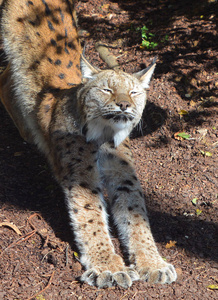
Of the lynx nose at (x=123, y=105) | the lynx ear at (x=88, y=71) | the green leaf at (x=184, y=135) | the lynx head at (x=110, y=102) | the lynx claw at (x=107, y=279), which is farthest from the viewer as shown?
the green leaf at (x=184, y=135)

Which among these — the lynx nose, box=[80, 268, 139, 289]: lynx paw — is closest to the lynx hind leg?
the lynx nose

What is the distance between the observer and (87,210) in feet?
14.3

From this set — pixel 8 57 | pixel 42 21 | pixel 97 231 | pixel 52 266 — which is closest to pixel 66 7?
pixel 42 21

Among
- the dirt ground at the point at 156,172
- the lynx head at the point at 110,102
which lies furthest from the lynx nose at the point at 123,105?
the dirt ground at the point at 156,172

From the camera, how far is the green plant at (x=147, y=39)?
6805 millimetres

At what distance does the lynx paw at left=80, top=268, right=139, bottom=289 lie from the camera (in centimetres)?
368

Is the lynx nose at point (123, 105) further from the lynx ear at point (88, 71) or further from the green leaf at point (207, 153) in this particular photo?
the green leaf at point (207, 153)

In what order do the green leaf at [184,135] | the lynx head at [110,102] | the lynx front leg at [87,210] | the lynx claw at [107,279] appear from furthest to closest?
1. the green leaf at [184,135]
2. the lynx head at [110,102]
3. the lynx front leg at [87,210]
4. the lynx claw at [107,279]

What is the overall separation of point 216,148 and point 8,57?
9.94ft

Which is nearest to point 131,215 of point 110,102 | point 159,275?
point 159,275

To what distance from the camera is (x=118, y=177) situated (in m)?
4.71

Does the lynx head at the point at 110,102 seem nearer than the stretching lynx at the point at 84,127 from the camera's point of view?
No

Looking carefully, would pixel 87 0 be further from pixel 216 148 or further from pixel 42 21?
pixel 216 148

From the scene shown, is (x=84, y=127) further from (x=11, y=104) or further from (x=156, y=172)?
(x=11, y=104)
